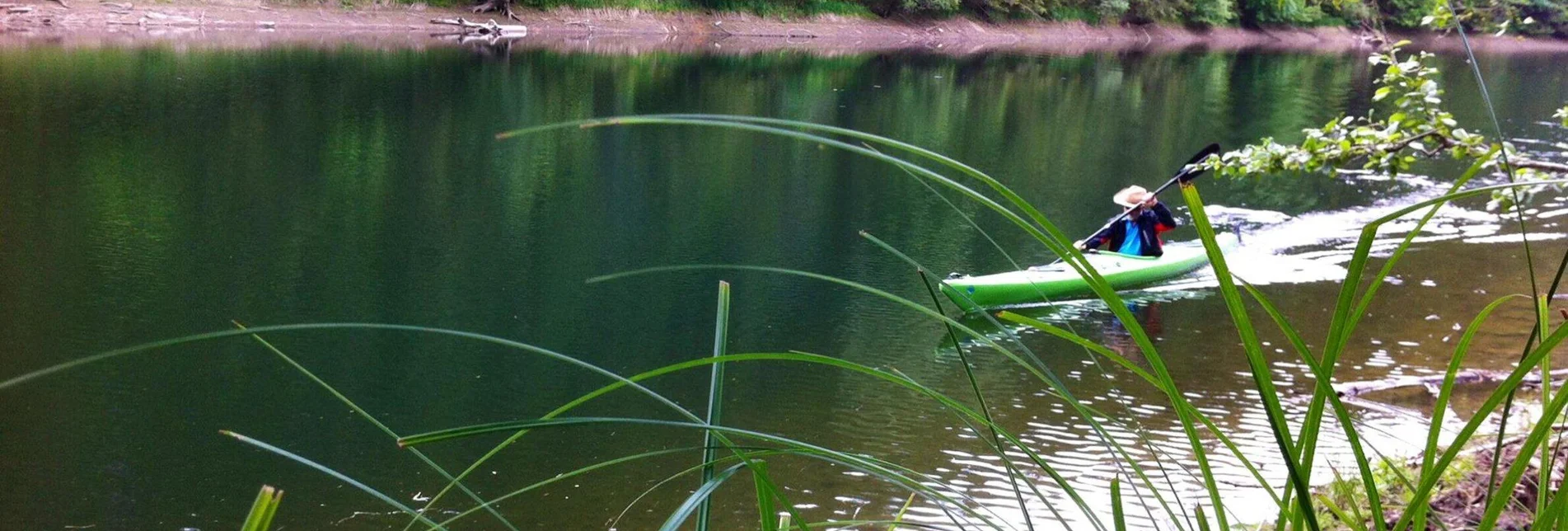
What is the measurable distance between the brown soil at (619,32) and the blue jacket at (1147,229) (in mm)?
16896

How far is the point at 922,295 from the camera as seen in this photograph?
Result: 33.3 feet

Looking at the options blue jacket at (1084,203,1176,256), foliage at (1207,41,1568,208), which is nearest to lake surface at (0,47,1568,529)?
blue jacket at (1084,203,1176,256)

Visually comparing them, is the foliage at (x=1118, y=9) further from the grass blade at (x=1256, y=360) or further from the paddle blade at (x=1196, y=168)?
the grass blade at (x=1256, y=360)

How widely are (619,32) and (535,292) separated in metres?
30.9

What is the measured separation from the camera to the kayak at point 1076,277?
28.9 feet

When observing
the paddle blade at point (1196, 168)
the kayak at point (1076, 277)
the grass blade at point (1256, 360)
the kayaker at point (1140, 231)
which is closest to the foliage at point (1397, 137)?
the paddle blade at point (1196, 168)

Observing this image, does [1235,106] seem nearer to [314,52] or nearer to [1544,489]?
[314,52]

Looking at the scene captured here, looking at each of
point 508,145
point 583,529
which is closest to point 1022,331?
point 583,529

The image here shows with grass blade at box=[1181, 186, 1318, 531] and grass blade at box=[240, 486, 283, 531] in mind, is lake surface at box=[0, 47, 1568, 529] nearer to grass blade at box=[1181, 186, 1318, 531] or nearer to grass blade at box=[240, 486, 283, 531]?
grass blade at box=[1181, 186, 1318, 531]

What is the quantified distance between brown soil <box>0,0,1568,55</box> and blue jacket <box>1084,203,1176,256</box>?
1690 cm

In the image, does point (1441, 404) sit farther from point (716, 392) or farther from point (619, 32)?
point (619, 32)

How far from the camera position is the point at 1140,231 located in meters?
10.7

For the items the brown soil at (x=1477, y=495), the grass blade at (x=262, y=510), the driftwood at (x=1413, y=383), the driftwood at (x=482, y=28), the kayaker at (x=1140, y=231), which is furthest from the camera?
the driftwood at (x=482, y=28)

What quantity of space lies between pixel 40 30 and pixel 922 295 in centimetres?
2421
